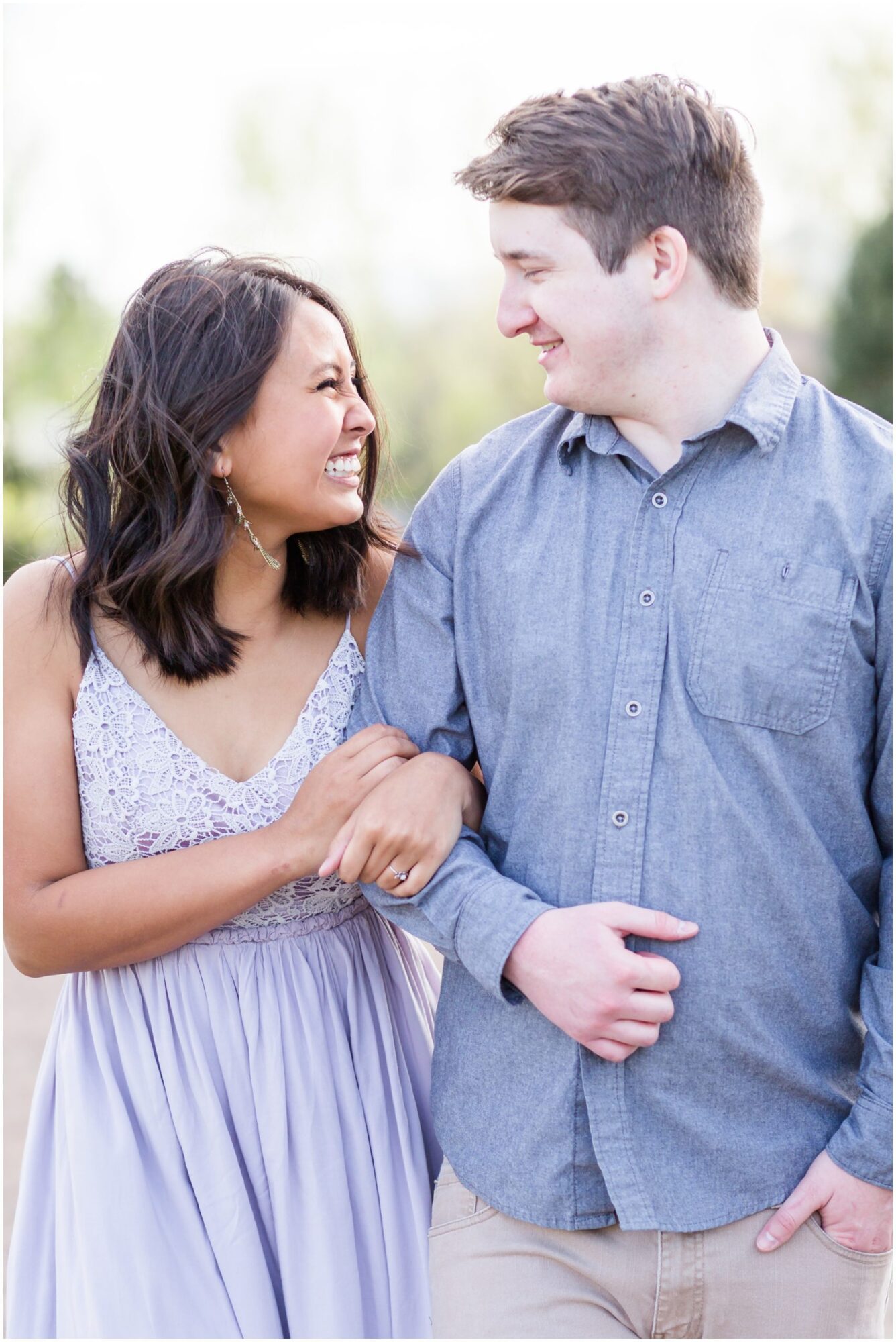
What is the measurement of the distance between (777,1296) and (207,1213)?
0.78 m

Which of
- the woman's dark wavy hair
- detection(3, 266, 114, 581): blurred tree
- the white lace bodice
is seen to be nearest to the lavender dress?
the white lace bodice

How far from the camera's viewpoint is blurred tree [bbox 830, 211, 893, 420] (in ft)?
32.0

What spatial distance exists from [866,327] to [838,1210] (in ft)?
30.6

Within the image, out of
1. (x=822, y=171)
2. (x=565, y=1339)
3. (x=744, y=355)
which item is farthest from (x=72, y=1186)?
(x=822, y=171)

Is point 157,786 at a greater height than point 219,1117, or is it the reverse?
point 157,786

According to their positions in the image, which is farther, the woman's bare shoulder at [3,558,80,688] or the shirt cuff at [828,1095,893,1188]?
the woman's bare shoulder at [3,558,80,688]

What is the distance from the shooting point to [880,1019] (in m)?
1.61

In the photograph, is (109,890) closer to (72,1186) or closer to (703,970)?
(72,1186)

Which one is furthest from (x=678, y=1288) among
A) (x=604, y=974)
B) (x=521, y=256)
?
(x=521, y=256)

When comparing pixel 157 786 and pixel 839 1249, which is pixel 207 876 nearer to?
pixel 157 786

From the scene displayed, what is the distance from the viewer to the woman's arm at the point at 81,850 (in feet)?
5.95

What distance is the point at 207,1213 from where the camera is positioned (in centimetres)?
184

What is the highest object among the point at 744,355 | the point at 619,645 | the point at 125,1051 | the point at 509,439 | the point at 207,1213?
the point at 744,355

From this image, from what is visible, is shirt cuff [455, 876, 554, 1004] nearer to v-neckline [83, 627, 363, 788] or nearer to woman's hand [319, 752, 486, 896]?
woman's hand [319, 752, 486, 896]
